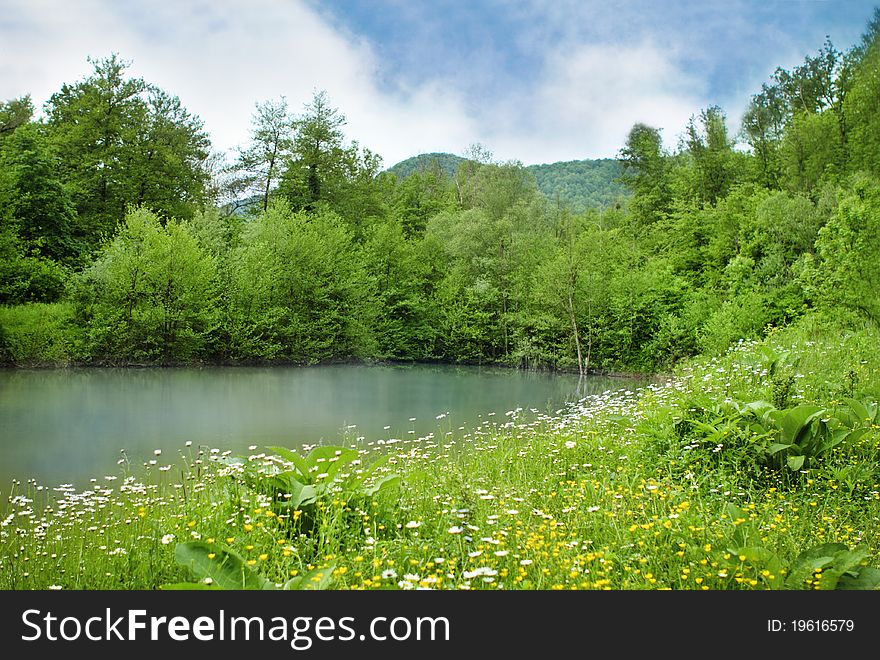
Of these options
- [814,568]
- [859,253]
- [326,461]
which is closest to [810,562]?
[814,568]

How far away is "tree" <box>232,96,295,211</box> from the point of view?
1245 inches

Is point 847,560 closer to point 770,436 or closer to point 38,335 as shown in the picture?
point 770,436

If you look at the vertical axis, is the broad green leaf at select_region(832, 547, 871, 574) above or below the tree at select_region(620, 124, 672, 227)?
below

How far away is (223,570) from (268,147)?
32136 mm

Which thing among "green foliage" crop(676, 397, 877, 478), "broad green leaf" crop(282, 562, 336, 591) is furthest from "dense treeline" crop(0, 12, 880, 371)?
"broad green leaf" crop(282, 562, 336, 591)

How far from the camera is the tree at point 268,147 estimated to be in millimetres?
31625

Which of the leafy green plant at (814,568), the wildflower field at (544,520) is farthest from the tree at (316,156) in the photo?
the leafy green plant at (814,568)

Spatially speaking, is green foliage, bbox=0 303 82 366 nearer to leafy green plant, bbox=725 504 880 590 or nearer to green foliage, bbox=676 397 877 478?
green foliage, bbox=676 397 877 478

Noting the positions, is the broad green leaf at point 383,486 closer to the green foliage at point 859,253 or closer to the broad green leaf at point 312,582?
the broad green leaf at point 312,582

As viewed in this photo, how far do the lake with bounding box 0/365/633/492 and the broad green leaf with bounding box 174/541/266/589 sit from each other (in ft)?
16.6
